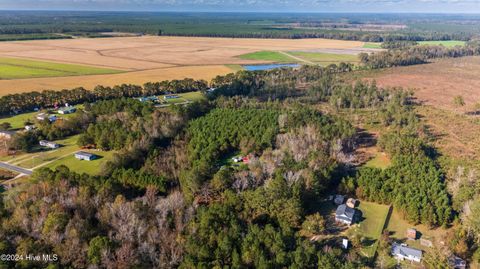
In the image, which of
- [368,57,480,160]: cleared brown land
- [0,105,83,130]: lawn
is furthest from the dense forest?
[368,57,480,160]: cleared brown land

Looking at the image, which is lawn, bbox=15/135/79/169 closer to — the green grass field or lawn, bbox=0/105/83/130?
lawn, bbox=0/105/83/130

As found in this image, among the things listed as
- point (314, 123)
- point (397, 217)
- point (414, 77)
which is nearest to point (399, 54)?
point (414, 77)

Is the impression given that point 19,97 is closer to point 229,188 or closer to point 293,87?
point 229,188

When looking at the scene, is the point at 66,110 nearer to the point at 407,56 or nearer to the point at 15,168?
the point at 15,168

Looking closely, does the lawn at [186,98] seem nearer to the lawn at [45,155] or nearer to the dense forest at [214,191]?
the dense forest at [214,191]

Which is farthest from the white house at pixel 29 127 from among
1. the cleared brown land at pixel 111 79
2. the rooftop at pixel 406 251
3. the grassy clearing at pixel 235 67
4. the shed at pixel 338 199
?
the grassy clearing at pixel 235 67
